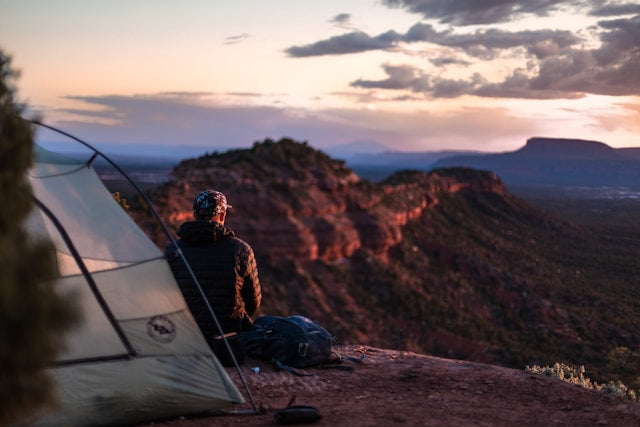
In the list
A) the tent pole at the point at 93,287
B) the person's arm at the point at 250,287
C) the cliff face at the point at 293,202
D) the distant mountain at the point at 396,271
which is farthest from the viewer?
the cliff face at the point at 293,202

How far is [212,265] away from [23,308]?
14.3ft

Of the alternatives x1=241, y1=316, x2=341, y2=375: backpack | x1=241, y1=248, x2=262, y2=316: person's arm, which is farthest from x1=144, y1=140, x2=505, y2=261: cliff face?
x1=241, y1=248, x2=262, y2=316: person's arm

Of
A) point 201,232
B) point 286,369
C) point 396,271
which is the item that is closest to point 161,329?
point 201,232

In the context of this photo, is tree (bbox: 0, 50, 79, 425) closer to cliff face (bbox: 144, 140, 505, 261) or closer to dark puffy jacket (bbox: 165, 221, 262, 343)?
dark puffy jacket (bbox: 165, 221, 262, 343)

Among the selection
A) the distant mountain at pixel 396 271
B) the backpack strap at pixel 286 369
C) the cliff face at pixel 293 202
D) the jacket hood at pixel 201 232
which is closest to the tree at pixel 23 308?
the jacket hood at pixel 201 232

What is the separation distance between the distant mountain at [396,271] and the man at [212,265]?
806 inches

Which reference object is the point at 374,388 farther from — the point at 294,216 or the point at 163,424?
the point at 294,216

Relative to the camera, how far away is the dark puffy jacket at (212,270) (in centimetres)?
774

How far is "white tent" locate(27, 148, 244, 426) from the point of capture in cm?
614

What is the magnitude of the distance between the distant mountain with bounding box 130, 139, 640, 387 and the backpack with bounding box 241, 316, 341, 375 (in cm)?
2015

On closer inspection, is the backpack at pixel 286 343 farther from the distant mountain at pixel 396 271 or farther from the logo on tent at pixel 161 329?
the distant mountain at pixel 396 271

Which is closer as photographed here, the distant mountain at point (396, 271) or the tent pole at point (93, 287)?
the tent pole at point (93, 287)

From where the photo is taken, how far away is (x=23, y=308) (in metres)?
3.41

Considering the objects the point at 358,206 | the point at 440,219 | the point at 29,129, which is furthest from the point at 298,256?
the point at 29,129
